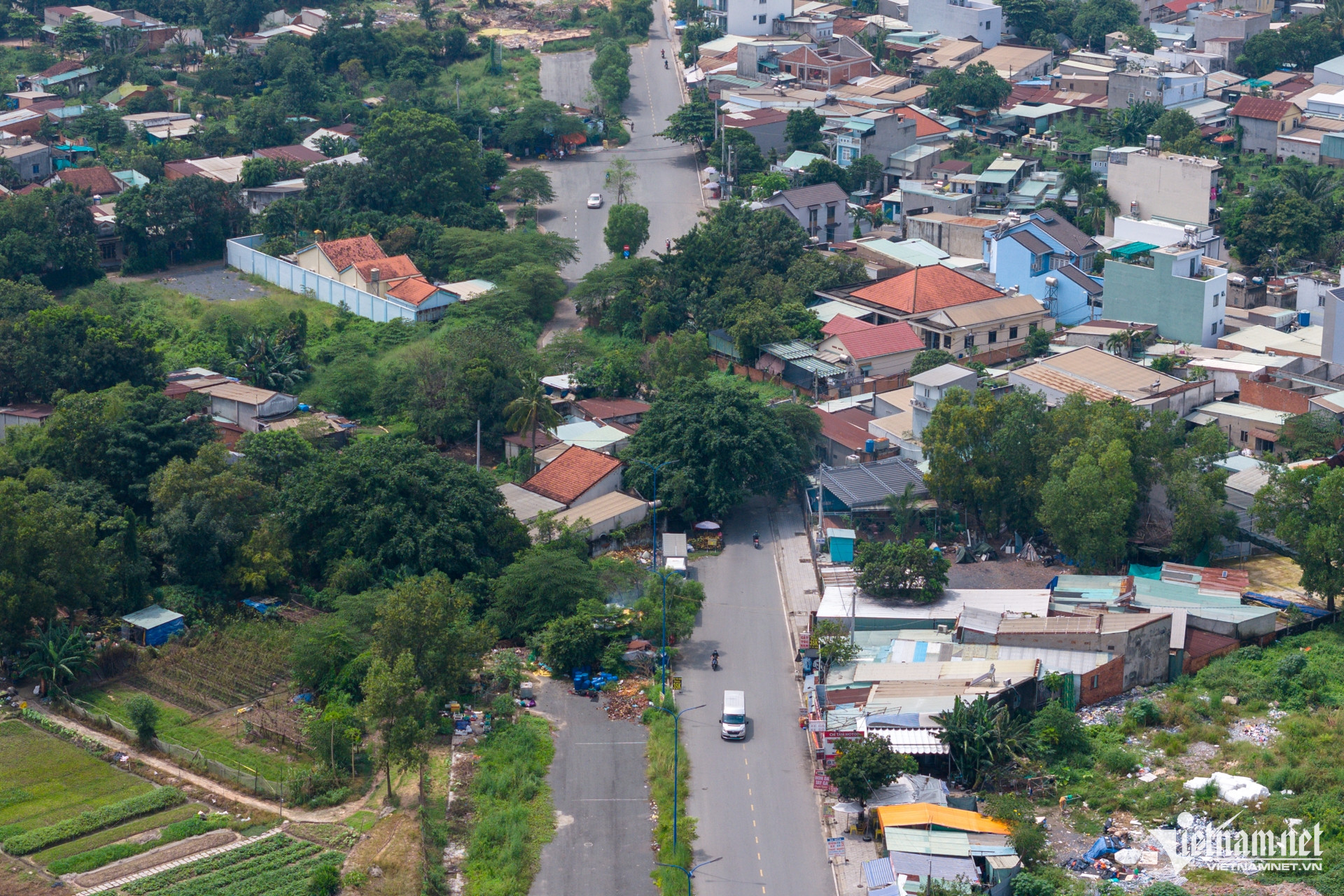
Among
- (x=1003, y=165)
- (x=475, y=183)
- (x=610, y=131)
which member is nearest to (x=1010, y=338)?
(x=1003, y=165)

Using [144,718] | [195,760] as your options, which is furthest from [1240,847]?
[144,718]

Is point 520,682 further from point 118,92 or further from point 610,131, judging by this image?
point 118,92

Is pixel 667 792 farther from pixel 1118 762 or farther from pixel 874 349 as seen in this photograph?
pixel 874 349

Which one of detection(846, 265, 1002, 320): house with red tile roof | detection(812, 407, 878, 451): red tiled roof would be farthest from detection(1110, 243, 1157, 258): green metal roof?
detection(812, 407, 878, 451): red tiled roof

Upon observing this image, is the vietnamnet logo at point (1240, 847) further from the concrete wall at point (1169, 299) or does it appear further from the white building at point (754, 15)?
the white building at point (754, 15)

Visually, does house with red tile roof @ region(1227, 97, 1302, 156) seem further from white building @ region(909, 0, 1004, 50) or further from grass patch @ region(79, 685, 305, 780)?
grass patch @ region(79, 685, 305, 780)

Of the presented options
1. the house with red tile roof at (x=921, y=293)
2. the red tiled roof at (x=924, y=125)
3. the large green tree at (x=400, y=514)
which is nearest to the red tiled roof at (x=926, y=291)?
the house with red tile roof at (x=921, y=293)

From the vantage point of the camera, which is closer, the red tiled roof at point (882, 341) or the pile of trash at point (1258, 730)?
the pile of trash at point (1258, 730)
